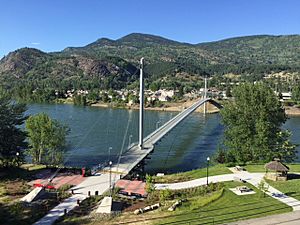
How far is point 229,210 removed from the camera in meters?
17.3

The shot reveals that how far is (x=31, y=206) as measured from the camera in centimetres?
1895

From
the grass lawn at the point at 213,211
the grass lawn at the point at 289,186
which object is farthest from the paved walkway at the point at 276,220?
the grass lawn at the point at 289,186

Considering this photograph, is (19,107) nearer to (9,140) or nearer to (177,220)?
A: (9,140)

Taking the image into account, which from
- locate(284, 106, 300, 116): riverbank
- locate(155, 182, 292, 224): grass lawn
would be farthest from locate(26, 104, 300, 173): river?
locate(284, 106, 300, 116): riverbank

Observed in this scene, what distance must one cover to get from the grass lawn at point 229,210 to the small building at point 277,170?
3.35 metres

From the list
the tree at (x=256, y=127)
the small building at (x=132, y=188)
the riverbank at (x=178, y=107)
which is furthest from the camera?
the riverbank at (x=178, y=107)

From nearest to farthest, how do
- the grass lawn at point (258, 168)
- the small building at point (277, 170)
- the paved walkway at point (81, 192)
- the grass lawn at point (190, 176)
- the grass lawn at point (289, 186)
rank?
the paved walkway at point (81, 192) < the grass lawn at point (289, 186) < the small building at point (277, 170) < the grass lawn at point (190, 176) < the grass lawn at point (258, 168)

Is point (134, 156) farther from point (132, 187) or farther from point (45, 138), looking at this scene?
point (132, 187)

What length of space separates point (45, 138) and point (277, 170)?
19787 mm

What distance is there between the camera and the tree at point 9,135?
90.6 ft

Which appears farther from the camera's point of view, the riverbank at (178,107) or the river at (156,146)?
the riverbank at (178,107)

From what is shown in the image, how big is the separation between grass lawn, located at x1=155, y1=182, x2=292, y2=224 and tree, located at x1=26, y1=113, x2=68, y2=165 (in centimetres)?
1806

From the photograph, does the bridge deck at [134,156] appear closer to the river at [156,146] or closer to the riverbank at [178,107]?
the river at [156,146]

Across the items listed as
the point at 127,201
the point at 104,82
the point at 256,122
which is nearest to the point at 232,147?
the point at 256,122
